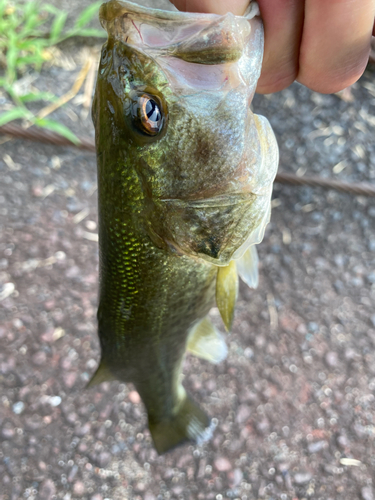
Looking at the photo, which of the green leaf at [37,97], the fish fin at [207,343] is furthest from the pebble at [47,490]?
the green leaf at [37,97]

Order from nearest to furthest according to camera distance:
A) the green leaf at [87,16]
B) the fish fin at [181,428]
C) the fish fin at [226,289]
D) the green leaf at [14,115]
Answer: the fish fin at [226,289] < the fish fin at [181,428] < the green leaf at [14,115] < the green leaf at [87,16]

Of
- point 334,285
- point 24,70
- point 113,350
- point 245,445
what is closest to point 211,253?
point 113,350

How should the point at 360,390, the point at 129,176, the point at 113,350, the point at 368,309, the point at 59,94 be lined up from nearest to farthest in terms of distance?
the point at 129,176 < the point at 113,350 < the point at 360,390 < the point at 368,309 < the point at 59,94

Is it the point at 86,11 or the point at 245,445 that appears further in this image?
the point at 86,11

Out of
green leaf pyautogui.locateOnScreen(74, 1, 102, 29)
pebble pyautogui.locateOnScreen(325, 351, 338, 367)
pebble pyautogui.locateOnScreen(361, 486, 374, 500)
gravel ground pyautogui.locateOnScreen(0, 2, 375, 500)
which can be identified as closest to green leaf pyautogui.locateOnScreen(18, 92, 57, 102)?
gravel ground pyautogui.locateOnScreen(0, 2, 375, 500)

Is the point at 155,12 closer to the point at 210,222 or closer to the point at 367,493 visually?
the point at 210,222

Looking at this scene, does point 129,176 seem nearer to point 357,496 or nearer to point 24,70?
point 357,496

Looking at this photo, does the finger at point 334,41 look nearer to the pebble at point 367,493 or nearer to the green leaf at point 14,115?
the pebble at point 367,493
